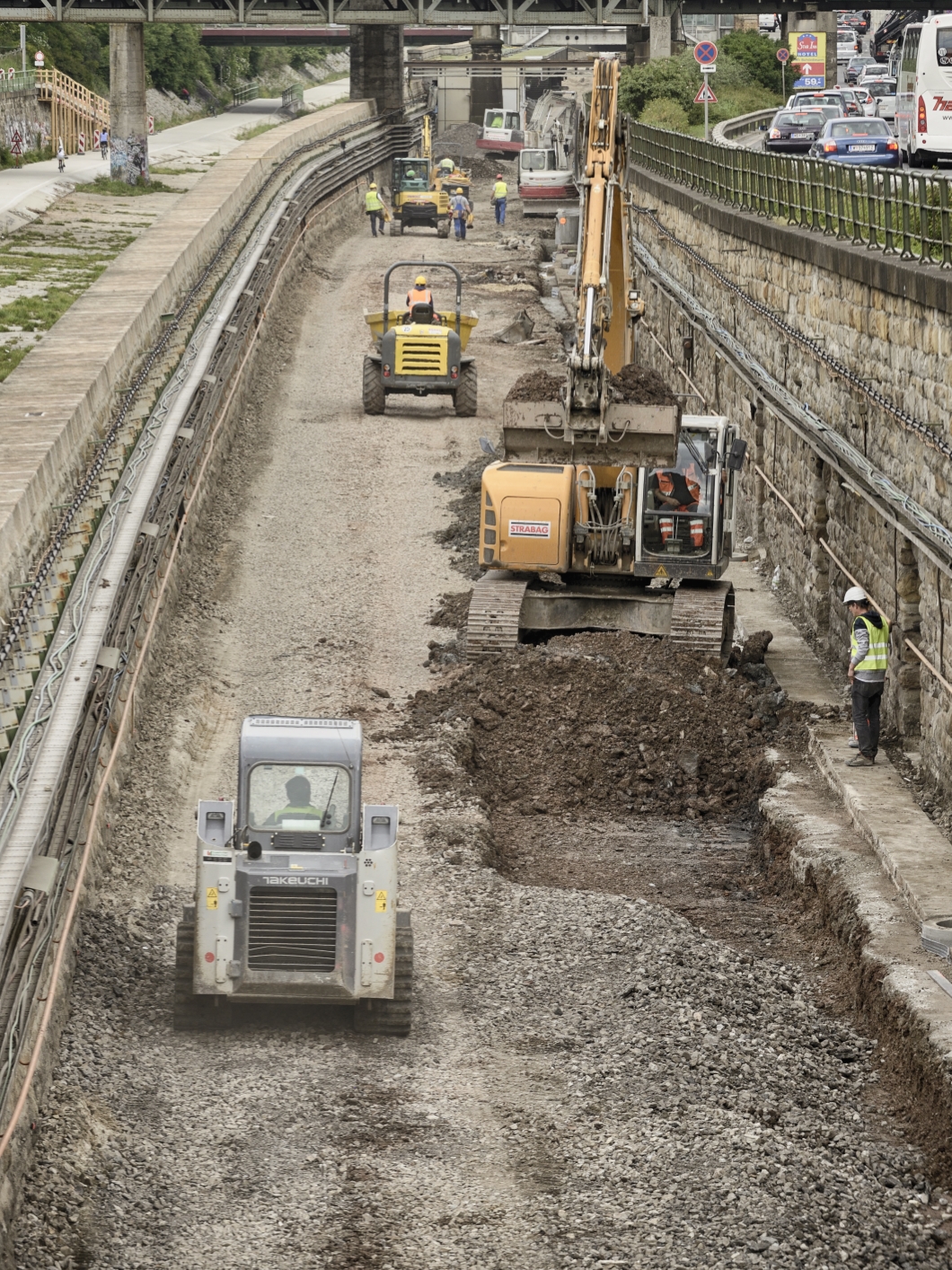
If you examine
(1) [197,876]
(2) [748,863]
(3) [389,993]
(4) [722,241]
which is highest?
(4) [722,241]

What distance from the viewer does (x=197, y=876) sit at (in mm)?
12594

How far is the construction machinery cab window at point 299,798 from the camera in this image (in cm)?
1275

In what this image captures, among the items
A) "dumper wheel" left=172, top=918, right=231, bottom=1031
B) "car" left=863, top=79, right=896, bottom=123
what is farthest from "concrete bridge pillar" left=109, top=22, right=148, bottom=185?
Answer: "dumper wheel" left=172, top=918, right=231, bottom=1031

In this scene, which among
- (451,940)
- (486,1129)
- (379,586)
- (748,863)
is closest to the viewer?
(486,1129)

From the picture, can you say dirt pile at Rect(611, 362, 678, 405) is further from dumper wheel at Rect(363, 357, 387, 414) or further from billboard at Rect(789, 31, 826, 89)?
billboard at Rect(789, 31, 826, 89)

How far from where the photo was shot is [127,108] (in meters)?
54.8

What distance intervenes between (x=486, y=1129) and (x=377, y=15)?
2140 inches

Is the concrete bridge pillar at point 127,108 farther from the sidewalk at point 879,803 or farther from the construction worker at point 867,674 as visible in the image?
the construction worker at point 867,674

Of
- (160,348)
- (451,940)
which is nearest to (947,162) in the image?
(160,348)

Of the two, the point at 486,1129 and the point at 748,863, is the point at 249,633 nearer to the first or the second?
the point at 748,863

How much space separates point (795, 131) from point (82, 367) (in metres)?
23.2

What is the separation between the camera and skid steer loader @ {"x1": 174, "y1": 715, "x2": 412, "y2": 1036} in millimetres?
12570

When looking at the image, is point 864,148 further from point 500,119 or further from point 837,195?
point 500,119

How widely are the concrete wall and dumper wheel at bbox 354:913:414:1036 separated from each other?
6.55m
